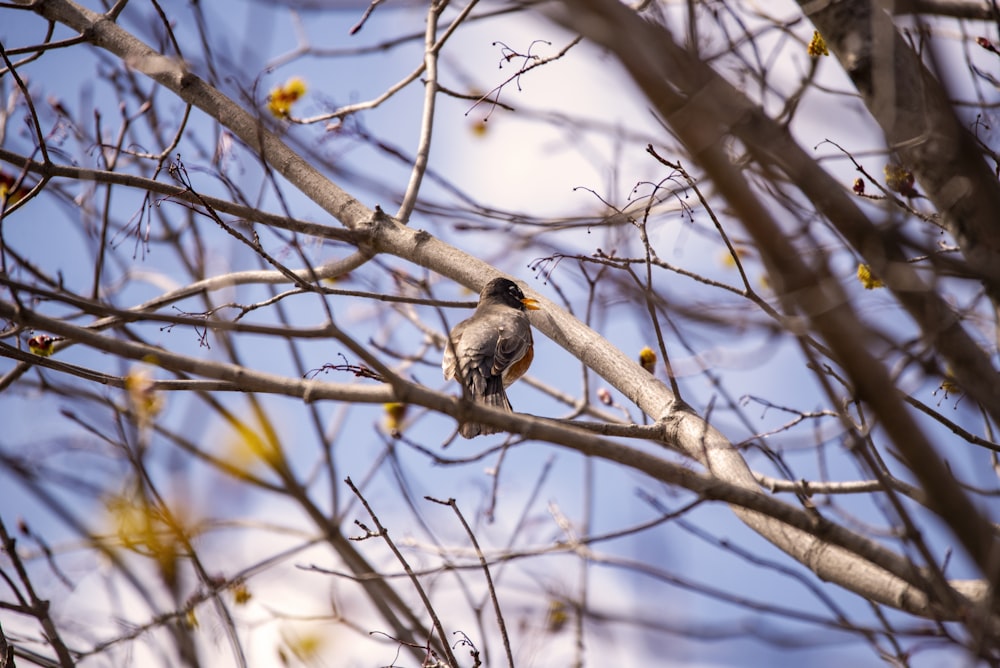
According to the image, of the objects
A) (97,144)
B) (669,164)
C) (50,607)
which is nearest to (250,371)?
(50,607)

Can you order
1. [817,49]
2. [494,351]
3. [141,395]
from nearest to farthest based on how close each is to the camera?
[141,395], [817,49], [494,351]

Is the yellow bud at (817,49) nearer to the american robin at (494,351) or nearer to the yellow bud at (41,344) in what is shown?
the american robin at (494,351)

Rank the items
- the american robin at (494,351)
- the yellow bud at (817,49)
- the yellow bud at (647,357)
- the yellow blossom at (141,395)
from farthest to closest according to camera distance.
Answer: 1. the american robin at (494,351)
2. the yellow bud at (647,357)
3. the yellow bud at (817,49)
4. the yellow blossom at (141,395)

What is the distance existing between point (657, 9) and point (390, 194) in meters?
1.45

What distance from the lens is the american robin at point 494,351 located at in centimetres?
474

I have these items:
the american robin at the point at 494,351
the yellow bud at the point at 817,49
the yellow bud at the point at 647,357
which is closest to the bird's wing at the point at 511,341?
the american robin at the point at 494,351

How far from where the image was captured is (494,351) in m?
4.90

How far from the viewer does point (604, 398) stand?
4.71m

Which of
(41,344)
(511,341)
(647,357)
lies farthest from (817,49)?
(41,344)

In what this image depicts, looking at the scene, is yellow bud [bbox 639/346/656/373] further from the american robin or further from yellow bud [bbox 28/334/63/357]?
yellow bud [bbox 28/334/63/357]

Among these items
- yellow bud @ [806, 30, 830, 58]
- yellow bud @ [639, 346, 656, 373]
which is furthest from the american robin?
yellow bud @ [806, 30, 830, 58]

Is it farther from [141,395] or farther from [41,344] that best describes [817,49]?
[41,344]

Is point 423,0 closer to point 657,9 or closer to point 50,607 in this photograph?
point 657,9

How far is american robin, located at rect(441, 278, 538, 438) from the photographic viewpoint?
15.5 feet
